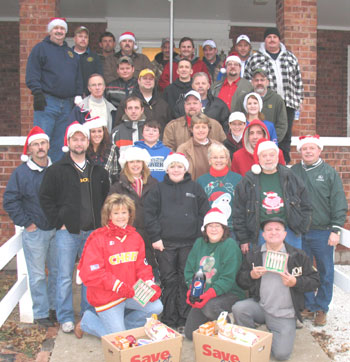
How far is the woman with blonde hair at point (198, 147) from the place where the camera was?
191 inches

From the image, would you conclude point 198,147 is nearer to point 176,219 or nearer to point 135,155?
point 135,155

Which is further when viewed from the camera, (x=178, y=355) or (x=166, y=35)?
(x=166, y=35)

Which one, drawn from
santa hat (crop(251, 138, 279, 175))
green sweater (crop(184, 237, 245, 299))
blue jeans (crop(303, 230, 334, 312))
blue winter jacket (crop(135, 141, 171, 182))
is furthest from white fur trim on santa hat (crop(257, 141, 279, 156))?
blue winter jacket (crop(135, 141, 171, 182))

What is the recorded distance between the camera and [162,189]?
172 inches

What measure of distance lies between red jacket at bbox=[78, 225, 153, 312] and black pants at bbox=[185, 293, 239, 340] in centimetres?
50

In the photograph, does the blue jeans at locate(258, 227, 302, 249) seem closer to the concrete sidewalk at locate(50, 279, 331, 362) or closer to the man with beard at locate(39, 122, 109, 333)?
the concrete sidewalk at locate(50, 279, 331, 362)

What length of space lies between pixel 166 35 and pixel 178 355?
793 cm

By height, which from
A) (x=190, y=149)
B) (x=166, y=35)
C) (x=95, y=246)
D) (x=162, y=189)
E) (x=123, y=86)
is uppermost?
(x=166, y=35)

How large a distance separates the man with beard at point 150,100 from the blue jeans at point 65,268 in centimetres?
183

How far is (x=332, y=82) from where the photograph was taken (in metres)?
11.1

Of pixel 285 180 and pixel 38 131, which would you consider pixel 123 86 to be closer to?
pixel 38 131

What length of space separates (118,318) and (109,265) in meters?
0.43

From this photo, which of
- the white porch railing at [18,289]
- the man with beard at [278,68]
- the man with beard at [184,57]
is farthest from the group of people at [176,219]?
the man with beard at [184,57]

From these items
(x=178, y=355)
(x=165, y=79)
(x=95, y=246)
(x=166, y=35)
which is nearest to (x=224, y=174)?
(x=95, y=246)
